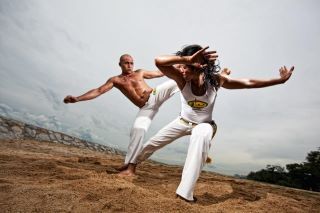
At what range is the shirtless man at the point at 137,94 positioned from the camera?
398 cm

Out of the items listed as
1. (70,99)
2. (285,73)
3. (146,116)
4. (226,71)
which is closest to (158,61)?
(226,71)

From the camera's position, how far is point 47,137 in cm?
847

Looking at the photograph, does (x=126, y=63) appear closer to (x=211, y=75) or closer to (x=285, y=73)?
(x=211, y=75)

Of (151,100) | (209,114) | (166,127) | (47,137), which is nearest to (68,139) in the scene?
(47,137)

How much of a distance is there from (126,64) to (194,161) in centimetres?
284

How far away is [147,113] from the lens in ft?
13.9

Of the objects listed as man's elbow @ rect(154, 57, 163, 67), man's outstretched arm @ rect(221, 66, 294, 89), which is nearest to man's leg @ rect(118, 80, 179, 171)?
man's outstretched arm @ rect(221, 66, 294, 89)

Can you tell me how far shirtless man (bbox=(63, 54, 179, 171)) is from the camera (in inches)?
157

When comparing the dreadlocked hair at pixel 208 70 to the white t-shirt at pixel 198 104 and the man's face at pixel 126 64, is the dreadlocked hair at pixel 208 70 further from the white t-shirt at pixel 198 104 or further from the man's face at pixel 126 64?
the man's face at pixel 126 64

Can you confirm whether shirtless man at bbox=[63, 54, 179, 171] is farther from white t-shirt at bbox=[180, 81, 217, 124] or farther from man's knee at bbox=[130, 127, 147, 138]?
white t-shirt at bbox=[180, 81, 217, 124]

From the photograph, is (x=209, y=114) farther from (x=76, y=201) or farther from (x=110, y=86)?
(x=110, y=86)

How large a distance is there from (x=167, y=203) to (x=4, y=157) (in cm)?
321

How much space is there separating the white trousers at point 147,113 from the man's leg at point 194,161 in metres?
1.42

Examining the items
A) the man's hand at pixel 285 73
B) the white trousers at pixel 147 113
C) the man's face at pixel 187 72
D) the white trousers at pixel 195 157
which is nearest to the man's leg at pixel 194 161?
the white trousers at pixel 195 157
